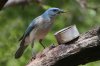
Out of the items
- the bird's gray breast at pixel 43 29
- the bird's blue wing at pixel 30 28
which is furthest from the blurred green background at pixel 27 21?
the bird's gray breast at pixel 43 29

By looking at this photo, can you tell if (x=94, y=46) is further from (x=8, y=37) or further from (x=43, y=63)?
(x=8, y=37)

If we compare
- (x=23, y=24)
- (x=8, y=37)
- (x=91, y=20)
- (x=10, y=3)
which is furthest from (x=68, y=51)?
(x=91, y=20)

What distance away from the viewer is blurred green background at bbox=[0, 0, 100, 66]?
8.96m

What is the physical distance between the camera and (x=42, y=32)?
20.4 ft

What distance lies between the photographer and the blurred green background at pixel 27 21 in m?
8.96

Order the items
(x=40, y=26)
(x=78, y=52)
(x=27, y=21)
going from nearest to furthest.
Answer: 1. (x=78, y=52)
2. (x=40, y=26)
3. (x=27, y=21)

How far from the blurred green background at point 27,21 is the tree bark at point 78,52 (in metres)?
2.48

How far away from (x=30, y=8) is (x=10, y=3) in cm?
292

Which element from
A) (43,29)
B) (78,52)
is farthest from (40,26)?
(78,52)

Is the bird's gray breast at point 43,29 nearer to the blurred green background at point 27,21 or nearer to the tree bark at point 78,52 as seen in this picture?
the tree bark at point 78,52

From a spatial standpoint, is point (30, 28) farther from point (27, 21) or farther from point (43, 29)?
point (27, 21)

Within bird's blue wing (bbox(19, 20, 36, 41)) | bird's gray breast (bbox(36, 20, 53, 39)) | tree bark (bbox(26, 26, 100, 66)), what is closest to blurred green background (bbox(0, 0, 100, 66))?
bird's blue wing (bbox(19, 20, 36, 41))

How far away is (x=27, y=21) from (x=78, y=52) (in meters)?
5.09

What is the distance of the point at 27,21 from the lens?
35.1ft
